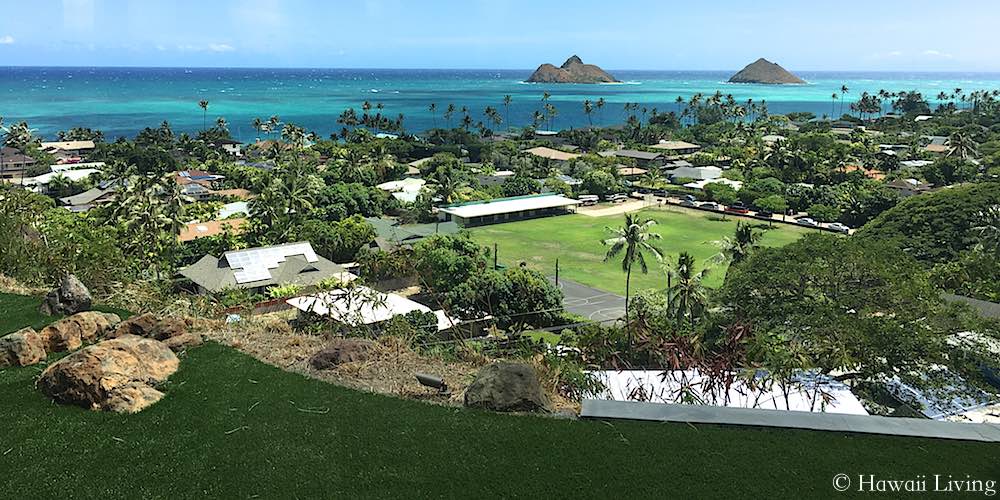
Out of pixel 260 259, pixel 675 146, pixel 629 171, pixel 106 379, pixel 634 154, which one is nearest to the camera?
pixel 106 379

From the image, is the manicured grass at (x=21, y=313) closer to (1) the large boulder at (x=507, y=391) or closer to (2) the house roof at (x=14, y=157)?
(1) the large boulder at (x=507, y=391)

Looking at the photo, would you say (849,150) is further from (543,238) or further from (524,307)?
(524,307)

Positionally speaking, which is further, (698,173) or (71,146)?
(71,146)

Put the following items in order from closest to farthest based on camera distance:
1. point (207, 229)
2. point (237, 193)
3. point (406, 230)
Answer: point (207, 229) → point (406, 230) → point (237, 193)

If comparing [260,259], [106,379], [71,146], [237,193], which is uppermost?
[106,379]

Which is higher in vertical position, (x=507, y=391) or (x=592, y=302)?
(x=507, y=391)

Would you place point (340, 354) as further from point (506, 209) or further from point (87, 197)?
point (87, 197)

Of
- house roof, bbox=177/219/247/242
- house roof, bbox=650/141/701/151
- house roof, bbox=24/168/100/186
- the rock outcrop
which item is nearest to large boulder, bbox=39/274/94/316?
the rock outcrop

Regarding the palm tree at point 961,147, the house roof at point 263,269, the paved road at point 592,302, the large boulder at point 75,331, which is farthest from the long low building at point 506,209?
the large boulder at point 75,331

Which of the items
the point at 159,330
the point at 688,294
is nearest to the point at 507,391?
the point at 159,330
